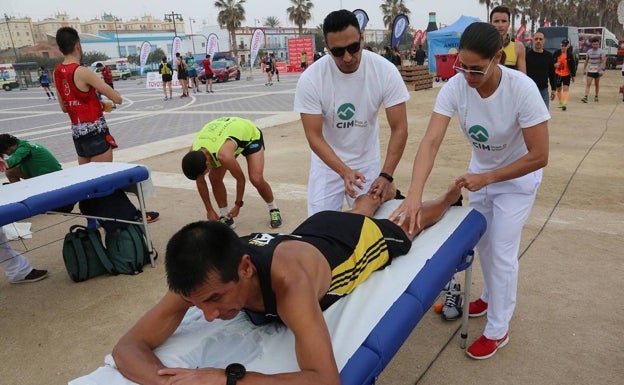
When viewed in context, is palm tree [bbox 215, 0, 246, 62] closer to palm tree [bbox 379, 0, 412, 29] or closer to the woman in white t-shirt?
palm tree [bbox 379, 0, 412, 29]

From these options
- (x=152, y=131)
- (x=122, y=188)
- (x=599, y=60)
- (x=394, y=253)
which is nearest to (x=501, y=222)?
(x=394, y=253)

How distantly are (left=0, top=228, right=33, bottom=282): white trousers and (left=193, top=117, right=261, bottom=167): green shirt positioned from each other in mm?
1533

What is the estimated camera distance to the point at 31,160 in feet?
13.7

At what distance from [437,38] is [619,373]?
1954 cm

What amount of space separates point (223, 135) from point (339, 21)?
1.82 metres

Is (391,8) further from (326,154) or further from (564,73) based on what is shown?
(326,154)

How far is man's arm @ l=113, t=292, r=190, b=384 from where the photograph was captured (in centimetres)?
149

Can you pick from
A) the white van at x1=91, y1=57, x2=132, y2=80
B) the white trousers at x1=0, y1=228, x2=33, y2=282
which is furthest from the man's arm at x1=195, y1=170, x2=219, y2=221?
the white van at x1=91, y1=57, x2=132, y2=80

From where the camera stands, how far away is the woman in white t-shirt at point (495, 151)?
2021 mm

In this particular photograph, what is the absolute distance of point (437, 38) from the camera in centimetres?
1984

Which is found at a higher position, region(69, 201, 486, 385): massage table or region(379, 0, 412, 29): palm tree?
region(379, 0, 412, 29): palm tree

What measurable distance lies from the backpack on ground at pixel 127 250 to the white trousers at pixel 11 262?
0.63 meters

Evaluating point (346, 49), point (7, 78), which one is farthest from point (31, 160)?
point (7, 78)

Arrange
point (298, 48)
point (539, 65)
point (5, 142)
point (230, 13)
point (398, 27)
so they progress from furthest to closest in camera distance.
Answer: point (230, 13)
point (298, 48)
point (398, 27)
point (539, 65)
point (5, 142)
